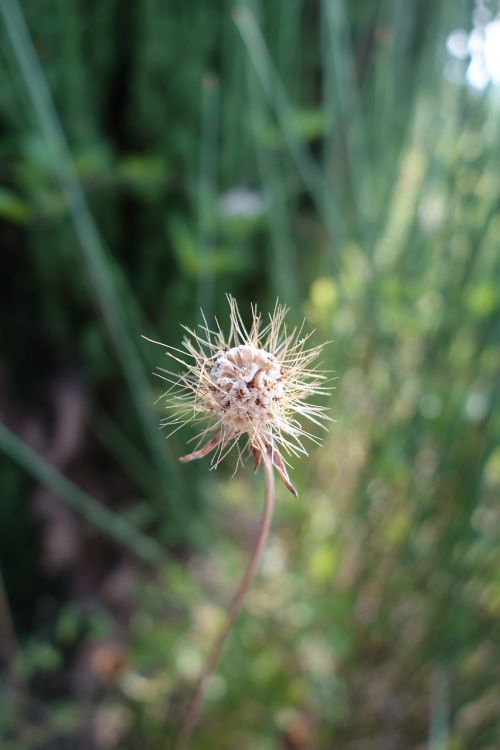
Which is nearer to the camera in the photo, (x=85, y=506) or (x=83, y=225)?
(x=83, y=225)

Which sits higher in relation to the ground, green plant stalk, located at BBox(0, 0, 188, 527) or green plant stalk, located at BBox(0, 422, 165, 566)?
green plant stalk, located at BBox(0, 0, 188, 527)

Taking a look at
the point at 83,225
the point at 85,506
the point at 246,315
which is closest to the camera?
the point at 83,225

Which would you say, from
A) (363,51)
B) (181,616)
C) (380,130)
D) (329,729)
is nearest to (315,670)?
(329,729)

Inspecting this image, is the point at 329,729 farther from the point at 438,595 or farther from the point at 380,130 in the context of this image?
the point at 380,130

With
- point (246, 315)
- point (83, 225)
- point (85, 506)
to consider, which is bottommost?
point (85, 506)

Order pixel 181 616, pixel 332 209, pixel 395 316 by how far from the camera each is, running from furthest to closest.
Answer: pixel 181 616
pixel 332 209
pixel 395 316

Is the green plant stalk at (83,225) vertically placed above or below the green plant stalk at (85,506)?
above

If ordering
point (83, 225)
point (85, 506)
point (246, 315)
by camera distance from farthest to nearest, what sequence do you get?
point (246, 315) < point (85, 506) < point (83, 225)

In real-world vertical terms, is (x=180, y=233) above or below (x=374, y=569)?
above
